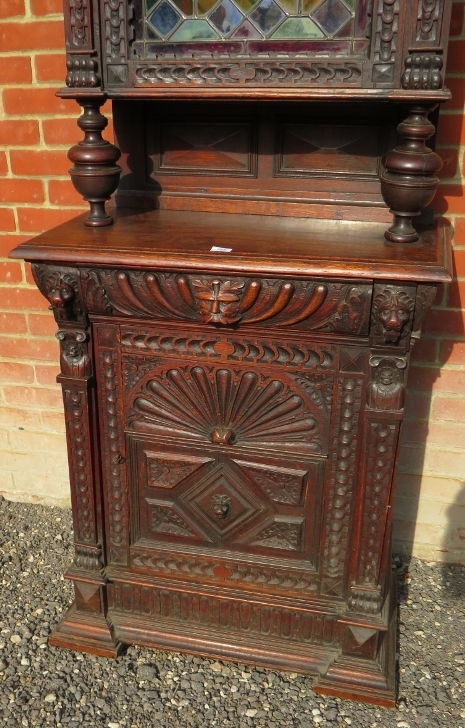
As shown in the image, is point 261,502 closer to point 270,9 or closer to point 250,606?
point 250,606

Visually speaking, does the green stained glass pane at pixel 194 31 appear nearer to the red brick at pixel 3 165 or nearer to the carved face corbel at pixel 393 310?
the carved face corbel at pixel 393 310

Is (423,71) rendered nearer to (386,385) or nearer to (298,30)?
(298,30)

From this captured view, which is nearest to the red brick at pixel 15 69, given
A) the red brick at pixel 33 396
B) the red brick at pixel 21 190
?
the red brick at pixel 21 190

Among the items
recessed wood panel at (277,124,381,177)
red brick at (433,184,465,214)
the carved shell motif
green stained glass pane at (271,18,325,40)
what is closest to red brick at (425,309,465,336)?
red brick at (433,184,465,214)

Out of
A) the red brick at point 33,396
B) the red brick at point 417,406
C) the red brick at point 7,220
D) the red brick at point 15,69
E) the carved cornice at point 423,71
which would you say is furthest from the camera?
the red brick at point 33,396

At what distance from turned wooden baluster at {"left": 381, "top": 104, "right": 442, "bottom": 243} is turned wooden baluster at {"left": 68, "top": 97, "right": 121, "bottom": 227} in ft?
2.53

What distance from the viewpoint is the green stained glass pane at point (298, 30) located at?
1.71 m

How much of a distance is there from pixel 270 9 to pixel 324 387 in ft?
3.30

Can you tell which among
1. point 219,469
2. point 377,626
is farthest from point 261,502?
point 377,626

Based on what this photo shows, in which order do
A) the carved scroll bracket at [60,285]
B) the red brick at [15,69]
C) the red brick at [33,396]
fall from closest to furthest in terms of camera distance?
the carved scroll bracket at [60,285]
the red brick at [15,69]
the red brick at [33,396]

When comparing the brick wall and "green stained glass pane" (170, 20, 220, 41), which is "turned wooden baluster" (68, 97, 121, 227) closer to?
"green stained glass pane" (170, 20, 220, 41)

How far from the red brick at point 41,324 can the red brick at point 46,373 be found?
138 millimetres

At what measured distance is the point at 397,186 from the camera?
170 cm

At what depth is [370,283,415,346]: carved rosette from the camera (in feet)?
5.40
